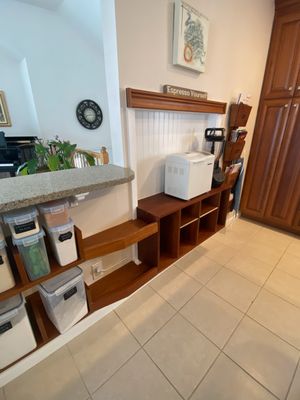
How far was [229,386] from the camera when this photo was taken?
94 centimetres

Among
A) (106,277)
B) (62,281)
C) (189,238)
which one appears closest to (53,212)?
(62,281)

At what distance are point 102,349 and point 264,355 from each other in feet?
3.12

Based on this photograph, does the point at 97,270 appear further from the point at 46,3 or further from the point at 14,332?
the point at 46,3

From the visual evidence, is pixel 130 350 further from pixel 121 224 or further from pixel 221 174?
pixel 221 174

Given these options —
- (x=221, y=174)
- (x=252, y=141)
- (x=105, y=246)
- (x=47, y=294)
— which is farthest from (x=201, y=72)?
(x=47, y=294)

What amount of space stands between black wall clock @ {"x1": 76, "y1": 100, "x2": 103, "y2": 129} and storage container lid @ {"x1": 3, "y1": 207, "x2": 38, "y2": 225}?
9.88 ft

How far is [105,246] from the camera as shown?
1156mm

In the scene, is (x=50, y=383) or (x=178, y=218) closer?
(x=50, y=383)

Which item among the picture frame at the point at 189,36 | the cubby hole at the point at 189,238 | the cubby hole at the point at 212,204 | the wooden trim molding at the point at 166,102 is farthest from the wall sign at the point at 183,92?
the cubby hole at the point at 189,238

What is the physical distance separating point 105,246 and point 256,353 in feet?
3.58

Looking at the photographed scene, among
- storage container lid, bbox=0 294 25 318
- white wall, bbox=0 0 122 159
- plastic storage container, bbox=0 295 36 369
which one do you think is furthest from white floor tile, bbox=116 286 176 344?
white wall, bbox=0 0 122 159

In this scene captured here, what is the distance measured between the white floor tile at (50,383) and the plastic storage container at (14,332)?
0.15 m

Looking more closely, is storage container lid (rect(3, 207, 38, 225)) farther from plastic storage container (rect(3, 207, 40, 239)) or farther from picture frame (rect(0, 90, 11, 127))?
picture frame (rect(0, 90, 11, 127))

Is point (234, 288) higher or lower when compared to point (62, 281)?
lower
